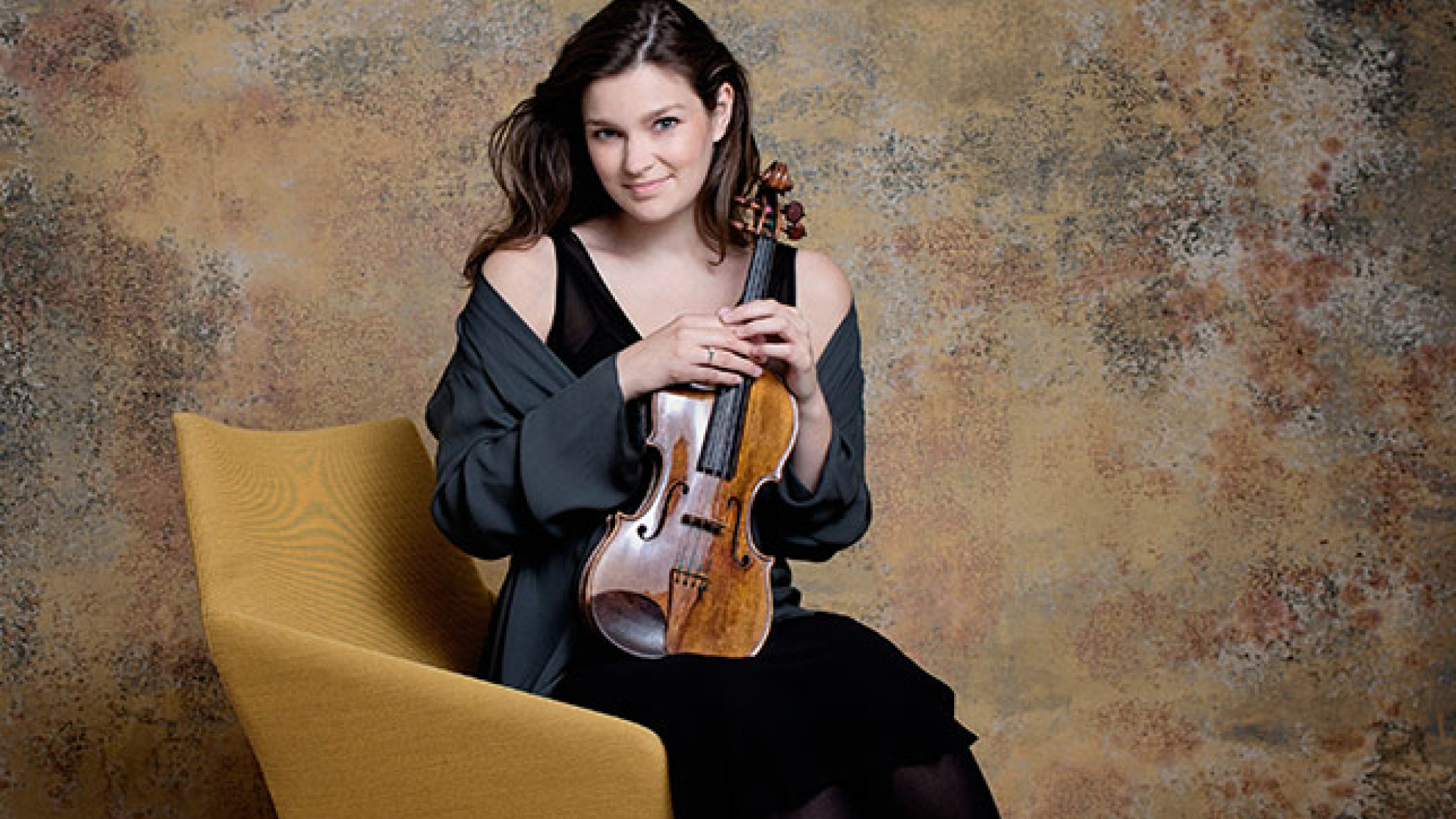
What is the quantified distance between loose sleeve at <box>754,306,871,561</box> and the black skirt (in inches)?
11.5

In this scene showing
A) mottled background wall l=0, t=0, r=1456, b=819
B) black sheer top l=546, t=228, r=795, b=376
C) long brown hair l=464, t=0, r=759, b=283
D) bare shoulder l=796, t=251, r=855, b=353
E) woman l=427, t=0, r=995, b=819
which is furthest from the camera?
mottled background wall l=0, t=0, r=1456, b=819

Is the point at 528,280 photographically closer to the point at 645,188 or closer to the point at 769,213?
the point at 645,188

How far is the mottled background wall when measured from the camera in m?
3.13

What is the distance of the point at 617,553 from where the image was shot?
1.83 m

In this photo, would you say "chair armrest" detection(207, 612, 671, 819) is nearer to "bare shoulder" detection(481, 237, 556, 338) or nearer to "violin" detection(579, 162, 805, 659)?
"violin" detection(579, 162, 805, 659)

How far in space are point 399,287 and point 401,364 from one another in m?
0.17

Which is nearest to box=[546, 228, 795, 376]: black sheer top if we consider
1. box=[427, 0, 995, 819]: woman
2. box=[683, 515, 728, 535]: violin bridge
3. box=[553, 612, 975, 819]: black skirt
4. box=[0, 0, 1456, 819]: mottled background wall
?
box=[427, 0, 995, 819]: woman

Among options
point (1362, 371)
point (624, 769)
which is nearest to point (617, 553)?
point (624, 769)

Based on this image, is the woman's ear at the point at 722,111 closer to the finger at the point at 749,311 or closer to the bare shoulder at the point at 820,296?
the bare shoulder at the point at 820,296

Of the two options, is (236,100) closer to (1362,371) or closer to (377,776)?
(377,776)

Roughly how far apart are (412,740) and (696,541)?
0.44 meters

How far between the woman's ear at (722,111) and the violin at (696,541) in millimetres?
470

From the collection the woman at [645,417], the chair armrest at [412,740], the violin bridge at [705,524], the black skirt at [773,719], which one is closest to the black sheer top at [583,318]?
the woman at [645,417]

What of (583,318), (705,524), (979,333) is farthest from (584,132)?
(979,333)
